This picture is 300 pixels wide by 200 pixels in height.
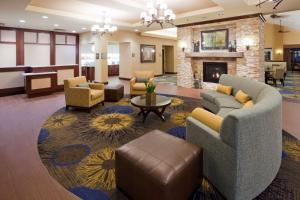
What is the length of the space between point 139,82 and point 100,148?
4.18 meters

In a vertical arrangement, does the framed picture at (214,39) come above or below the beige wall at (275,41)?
below

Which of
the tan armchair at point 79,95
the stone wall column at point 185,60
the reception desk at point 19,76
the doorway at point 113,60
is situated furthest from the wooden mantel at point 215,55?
the doorway at point 113,60

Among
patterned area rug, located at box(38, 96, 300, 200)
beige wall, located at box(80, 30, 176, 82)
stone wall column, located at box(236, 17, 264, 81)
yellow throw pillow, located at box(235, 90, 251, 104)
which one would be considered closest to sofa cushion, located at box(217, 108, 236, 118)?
yellow throw pillow, located at box(235, 90, 251, 104)

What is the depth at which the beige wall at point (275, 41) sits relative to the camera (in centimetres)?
1673

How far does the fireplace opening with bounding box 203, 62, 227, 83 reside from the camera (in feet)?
28.1

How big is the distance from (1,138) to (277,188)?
14.5 feet

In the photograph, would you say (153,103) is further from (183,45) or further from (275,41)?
(275,41)

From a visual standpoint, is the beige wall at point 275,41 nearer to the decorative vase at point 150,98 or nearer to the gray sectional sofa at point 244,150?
the decorative vase at point 150,98

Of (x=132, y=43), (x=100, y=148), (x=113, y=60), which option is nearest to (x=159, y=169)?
(x=100, y=148)

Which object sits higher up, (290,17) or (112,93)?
(290,17)

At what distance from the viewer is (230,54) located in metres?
7.82

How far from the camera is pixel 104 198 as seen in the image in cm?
215

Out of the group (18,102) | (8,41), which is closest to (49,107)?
(18,102)

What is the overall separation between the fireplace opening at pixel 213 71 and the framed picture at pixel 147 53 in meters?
5.03
